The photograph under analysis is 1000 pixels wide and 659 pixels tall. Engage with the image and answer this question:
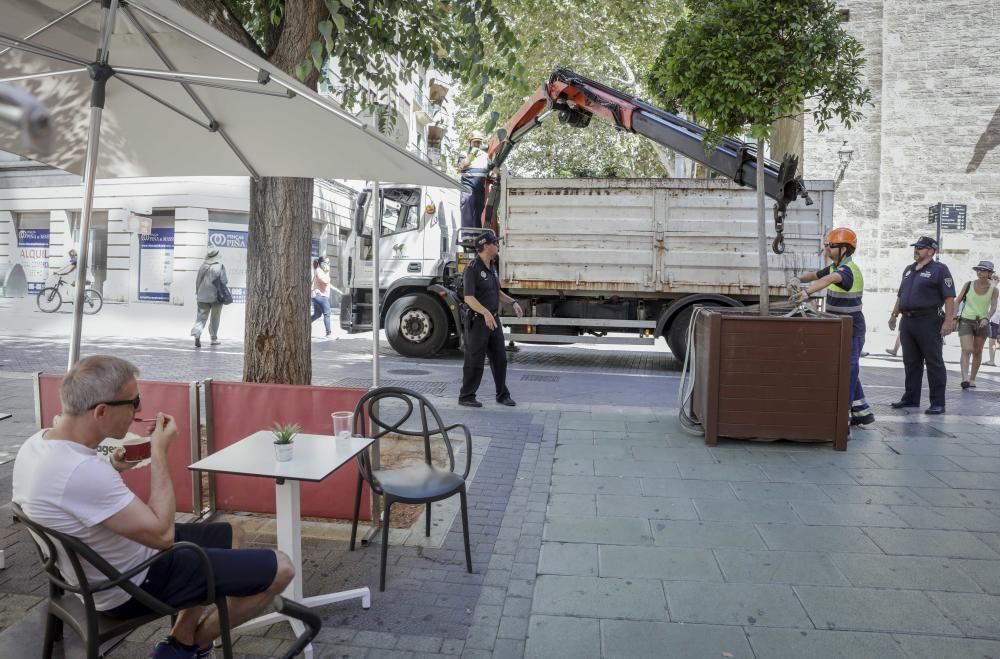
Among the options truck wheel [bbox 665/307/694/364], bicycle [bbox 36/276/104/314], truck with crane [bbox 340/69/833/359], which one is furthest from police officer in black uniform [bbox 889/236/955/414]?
bicycle [bbox 36/276/104/314]

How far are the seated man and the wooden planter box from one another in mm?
4319

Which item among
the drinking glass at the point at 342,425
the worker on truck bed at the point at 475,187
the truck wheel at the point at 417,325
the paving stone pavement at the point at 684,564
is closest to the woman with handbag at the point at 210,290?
the truck wheel at the point at 417,325

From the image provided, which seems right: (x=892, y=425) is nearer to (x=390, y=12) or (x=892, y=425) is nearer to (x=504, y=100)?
(x=390, y=12)

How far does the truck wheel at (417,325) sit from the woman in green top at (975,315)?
725cm

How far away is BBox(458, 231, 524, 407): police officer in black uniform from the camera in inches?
287

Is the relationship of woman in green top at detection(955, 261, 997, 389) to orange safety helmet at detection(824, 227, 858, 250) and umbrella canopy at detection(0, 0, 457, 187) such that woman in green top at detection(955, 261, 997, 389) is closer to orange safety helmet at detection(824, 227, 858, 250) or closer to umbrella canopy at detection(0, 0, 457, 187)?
orange safety helmet at detection(824, 227, 858, 250)

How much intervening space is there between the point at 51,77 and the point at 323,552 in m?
2.98

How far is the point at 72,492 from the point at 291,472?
2.83 feet

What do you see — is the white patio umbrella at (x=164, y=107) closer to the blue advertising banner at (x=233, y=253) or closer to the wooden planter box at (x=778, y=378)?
the wooden planter box at (x=778, y=378)

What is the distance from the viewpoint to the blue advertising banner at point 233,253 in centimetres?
2195

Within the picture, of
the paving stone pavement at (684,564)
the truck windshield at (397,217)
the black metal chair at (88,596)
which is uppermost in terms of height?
the truck windshield at (397,217)

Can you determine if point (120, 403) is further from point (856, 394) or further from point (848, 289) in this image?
point (856, 394)

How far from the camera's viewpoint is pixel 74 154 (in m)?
4.20

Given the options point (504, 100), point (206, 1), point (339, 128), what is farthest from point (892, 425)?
point (504, 100)
